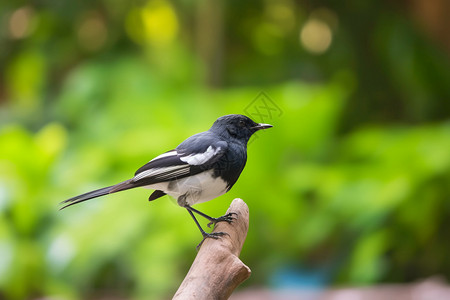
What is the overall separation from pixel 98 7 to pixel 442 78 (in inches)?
89.8

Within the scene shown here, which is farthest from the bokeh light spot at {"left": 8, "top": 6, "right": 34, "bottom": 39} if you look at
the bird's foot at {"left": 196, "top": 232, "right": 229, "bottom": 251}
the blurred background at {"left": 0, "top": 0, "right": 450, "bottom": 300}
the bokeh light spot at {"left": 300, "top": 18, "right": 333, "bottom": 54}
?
the bird's foot at {"left": 196, "top": 232, "right": 229, "bottom": 251}

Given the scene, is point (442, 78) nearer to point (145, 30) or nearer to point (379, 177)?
point (379, 177)

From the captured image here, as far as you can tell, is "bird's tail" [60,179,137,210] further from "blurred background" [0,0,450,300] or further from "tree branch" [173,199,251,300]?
"blurred background" [0,0,450,300]

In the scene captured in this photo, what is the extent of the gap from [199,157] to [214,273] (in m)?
0.16

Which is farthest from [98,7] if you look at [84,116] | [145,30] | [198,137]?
[198,137]

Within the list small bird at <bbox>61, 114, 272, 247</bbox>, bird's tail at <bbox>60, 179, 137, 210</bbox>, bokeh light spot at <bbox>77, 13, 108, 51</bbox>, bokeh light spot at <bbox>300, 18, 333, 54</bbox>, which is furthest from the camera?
bokeh light spot at <bbox>77, 13, 108, 51</bbox>

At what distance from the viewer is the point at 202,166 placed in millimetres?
570

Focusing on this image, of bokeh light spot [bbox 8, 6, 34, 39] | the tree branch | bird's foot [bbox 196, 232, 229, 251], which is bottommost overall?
the tree branch

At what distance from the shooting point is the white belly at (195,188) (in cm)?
56

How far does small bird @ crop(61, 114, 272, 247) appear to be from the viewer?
553 millimetres

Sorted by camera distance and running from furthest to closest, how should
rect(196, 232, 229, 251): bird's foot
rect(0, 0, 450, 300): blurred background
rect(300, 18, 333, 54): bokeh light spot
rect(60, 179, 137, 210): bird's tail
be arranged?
rect(300, 18, 333, 54): bokeh light spot → rect(0, 0, 450, 300): blurred background → rect(196, 232, 229, 251): bird's foot → rect(60, 179, 137, 210): bird's tail

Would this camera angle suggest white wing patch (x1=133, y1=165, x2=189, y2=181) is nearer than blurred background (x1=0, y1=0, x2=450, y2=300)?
Yes

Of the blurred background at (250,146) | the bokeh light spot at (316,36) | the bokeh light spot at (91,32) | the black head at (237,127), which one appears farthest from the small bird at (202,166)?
the bokeh light spot at (91,32)

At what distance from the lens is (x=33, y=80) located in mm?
3715
